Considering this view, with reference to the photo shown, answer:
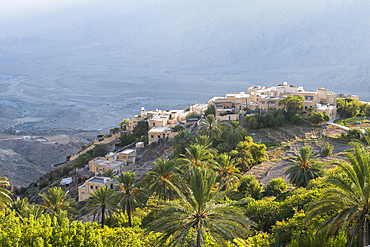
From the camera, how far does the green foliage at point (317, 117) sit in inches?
1769

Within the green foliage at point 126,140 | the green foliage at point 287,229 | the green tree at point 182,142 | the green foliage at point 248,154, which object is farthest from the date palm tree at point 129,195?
the green foliage at point 126,140

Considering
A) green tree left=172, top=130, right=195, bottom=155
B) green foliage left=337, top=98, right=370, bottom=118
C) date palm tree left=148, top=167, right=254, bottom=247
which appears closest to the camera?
date palm tree left=148, top=167, right=254, bottom=247

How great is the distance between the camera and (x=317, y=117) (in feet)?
148

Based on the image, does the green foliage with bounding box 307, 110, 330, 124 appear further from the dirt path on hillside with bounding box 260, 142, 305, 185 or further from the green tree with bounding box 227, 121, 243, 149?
the green tree with bounding box 227, 121, 243, 149

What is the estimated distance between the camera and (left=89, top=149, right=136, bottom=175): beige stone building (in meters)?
46.8

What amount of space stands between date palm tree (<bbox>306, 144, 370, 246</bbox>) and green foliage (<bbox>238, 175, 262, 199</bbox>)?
13.2 m

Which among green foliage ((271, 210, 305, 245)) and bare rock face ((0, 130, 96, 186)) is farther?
bare rock face ((0, 130, 96, 186))

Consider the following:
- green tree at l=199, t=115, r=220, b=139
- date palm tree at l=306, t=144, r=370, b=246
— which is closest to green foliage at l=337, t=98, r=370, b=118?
green tree at l=199, t=115, r=220, b=139

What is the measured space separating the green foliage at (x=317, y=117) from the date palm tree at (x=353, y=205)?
33.9 metres

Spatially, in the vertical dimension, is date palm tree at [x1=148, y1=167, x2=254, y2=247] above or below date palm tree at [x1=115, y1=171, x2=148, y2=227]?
above

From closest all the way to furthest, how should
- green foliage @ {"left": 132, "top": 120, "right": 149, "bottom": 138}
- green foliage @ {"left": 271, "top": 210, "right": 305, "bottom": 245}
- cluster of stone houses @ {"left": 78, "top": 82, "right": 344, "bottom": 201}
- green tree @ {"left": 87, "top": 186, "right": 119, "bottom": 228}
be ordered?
1. green foliage @ {"left": 271, "top": 210, "right": 305, "bottom": 245}
2. green tree @ {"left": 87, "top": 186, "right": 119, "bottom": 228}
3. cluster of stone houses @ {"left": 78, "top": 82, "right": 344, "bottom": 201}
4. green foliage @ {"left": 132, "top": 120, "right": 149, "bottom": 138}

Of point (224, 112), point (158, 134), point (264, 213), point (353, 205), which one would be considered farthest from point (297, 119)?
point (353, 205)

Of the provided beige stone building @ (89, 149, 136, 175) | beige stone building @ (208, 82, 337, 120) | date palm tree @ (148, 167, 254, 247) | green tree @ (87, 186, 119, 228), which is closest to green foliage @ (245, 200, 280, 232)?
date palm tree @ (148, 167, 254, 247)

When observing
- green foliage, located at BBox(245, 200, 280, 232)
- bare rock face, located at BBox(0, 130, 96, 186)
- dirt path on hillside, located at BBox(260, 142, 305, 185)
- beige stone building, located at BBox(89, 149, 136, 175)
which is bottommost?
bare rock face, located at BBox(0, 130, 96, 186)
